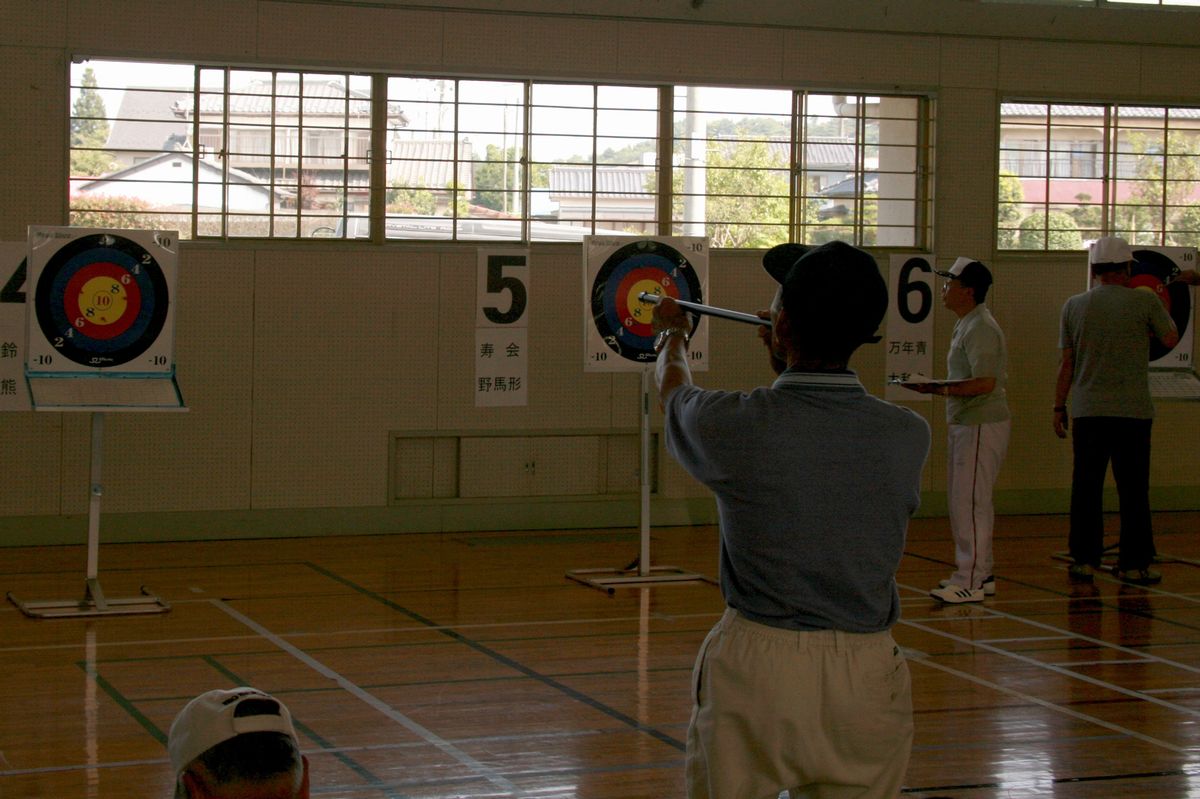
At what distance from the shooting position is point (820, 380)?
6.15ft

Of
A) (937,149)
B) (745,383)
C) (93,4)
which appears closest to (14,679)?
(93,4)

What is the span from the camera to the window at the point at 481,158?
7.10 m

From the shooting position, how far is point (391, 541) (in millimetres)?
7285

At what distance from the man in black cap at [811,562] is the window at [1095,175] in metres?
6.88

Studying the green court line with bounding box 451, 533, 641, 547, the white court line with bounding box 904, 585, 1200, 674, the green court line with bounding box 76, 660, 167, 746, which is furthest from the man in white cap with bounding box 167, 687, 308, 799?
the green court line with bounding box 451, 533, 641, 547

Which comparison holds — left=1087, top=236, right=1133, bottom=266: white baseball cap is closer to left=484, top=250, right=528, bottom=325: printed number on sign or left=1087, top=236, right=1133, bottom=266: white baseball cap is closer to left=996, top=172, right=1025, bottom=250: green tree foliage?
left=996, top=172, right=1025, bottom=250: green tree foliage

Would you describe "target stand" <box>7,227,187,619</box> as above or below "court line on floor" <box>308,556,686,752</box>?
above

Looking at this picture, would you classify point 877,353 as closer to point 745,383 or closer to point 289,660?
point 745,383

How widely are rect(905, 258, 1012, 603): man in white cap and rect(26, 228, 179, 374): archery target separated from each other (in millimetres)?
3128

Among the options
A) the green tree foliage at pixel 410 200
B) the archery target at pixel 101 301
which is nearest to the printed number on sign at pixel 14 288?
the archery target at pixel 101 301

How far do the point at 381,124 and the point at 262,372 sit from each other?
146 centimetres

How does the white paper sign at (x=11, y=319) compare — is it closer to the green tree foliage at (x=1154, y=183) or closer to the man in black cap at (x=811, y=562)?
the man in black cap at (x=811, y=562)

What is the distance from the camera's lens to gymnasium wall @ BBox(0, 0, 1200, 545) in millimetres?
6957

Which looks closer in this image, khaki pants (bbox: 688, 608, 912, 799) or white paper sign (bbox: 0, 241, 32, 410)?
khaki pants (bbox: 688, 608, 912, 799)
